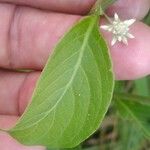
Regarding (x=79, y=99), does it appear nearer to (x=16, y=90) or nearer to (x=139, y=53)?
(x=139, y=53)

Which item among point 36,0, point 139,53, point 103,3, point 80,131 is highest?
point 36,0

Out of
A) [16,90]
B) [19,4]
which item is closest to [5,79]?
[16,90]

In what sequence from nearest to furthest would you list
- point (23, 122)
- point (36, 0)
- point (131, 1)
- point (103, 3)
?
1. point (23, 122)
2. point (103, 3)
3. point (131, 1)
4. point (36, 0)

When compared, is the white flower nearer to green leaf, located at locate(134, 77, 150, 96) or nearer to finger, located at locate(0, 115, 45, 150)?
finger, located at locate(0, 115, 45, 150)

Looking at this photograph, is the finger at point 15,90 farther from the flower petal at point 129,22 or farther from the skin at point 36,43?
the flower petal at point 129,22

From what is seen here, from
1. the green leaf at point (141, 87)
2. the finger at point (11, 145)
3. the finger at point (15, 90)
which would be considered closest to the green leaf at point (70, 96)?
the finger at point (11, 145)
